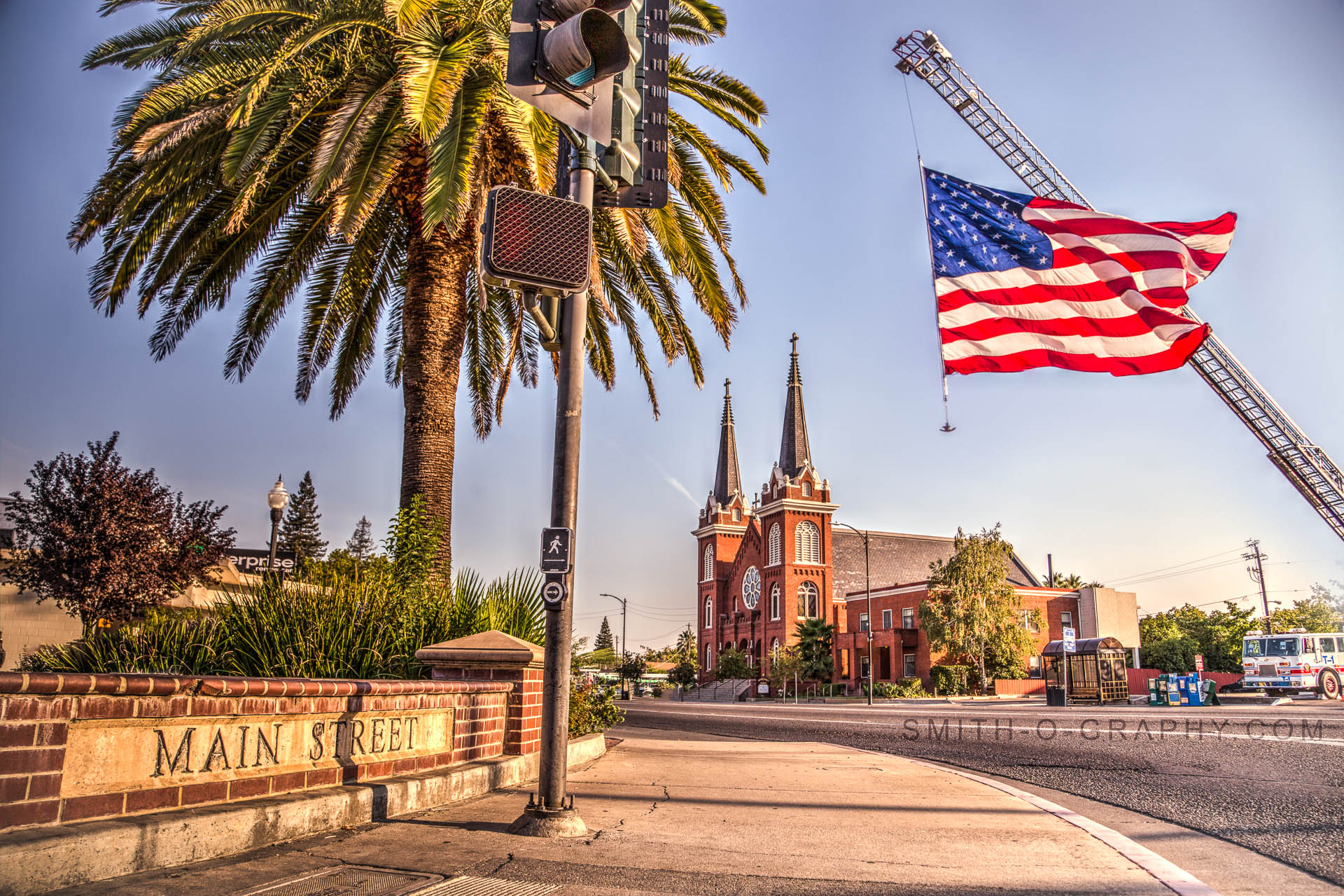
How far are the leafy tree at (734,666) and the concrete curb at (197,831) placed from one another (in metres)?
63.1

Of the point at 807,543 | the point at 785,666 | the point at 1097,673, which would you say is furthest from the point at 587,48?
the point at 807,543

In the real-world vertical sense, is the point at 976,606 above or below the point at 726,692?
above

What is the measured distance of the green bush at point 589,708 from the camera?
10742 millimetres

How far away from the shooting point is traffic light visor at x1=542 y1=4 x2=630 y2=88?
451 centimetres

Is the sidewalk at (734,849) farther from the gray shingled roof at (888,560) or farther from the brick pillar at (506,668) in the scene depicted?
the gray shingled roof at (888,560)

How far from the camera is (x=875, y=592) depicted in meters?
62.8

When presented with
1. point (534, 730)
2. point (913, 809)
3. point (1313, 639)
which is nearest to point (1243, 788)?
point (913, 809)

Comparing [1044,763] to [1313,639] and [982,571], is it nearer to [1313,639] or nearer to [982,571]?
[1313,639]

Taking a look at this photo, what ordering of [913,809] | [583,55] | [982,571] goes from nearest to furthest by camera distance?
[583,55] → [913,809] → [982,571]

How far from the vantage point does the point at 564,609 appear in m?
5.50

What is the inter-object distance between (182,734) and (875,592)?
202 feet

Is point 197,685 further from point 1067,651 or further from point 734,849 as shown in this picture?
point 1067,651

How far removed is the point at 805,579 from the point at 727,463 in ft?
Result: 71.7

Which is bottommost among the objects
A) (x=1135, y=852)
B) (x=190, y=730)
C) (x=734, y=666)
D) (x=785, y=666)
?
(x=734, y=666)
